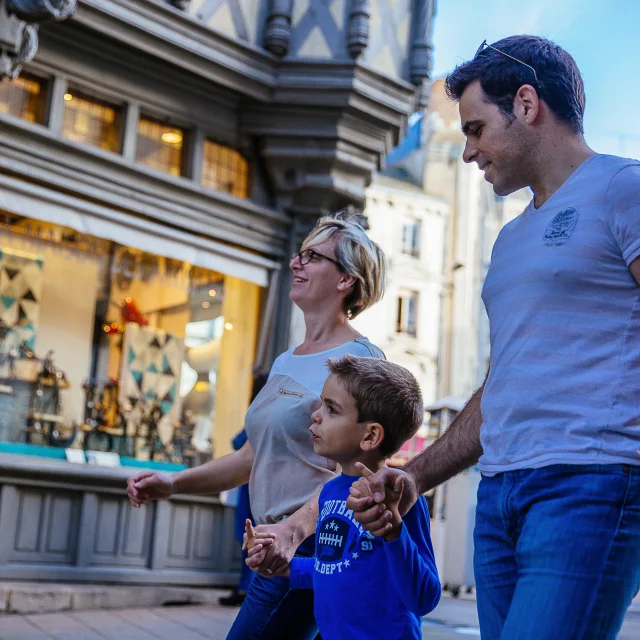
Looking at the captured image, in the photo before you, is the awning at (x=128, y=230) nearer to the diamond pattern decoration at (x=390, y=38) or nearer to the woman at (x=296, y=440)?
the diamond pattern decoration at (x=390, y=38)

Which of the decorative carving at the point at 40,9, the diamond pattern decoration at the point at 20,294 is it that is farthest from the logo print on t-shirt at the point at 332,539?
the diamond pattern decoration at the point at 20,294

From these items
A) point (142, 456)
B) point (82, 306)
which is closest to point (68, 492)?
point (142, 456)

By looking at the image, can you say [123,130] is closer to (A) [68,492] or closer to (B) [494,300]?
(A) [68,492]

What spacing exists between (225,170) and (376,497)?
29.2ft

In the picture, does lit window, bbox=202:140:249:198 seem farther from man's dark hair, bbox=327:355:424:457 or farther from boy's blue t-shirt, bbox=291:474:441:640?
boy's blue t-shirt, bbox=291:474:441:640

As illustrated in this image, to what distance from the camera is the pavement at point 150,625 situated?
7.14 metres

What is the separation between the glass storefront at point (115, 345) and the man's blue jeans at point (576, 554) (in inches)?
299

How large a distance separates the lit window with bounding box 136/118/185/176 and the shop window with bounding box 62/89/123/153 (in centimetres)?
26

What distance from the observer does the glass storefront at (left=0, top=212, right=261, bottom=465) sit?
9414 millimetres

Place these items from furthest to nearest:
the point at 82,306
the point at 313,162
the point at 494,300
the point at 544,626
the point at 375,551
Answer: the point at 313,162 < the point at 82,306 < the point at 375,551 < the point at 494,300 < the point at 544,626

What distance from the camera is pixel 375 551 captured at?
111 inches

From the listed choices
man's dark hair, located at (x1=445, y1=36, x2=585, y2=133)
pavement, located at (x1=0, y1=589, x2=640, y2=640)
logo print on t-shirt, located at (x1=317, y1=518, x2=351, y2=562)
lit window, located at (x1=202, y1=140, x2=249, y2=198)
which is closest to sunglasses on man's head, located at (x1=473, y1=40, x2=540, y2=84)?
man's dark hair, located at (x1=445, y1=36, x2=585, y2=133)

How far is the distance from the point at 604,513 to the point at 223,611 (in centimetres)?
732

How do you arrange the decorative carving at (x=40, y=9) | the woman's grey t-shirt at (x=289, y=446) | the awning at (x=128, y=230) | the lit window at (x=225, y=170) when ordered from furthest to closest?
the lit window at (x=225, y=170) → the awning at (x=128, y=230) → the decorative carving at (x=40, y=9) → the woman's grey t-shirt at (x=289, y=446)
